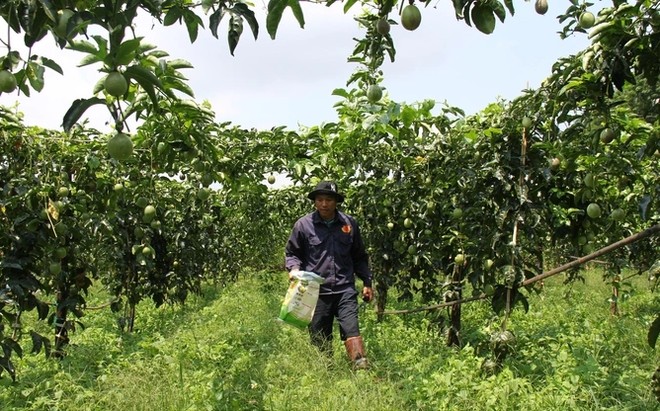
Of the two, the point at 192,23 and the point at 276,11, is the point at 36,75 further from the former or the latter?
the point at 276,11

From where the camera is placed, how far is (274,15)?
1266 mm

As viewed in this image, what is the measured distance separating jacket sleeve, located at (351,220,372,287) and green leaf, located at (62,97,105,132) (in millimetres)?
2528

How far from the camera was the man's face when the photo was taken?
3714 mm

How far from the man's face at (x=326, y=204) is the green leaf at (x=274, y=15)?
246 centimetres

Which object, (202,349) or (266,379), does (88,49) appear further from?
A: (202,349)

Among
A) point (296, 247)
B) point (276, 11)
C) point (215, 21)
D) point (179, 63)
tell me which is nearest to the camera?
point (276, 11)

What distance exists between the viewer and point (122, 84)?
132cm

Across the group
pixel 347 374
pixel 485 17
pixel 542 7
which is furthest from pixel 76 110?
pixel 347 374

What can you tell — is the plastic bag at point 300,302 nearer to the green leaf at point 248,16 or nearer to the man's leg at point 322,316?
the man's leg at point 322,316

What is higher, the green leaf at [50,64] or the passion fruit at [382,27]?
the passion fruit at [382,27]

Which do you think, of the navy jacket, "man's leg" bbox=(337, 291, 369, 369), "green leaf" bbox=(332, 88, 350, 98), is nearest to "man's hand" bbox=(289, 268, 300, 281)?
the navy jacket

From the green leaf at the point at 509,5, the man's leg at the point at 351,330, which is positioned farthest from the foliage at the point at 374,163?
the man's leg at the point at 351,330

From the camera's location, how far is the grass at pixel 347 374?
9.17 ft

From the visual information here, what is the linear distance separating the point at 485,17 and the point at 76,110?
1.04m
